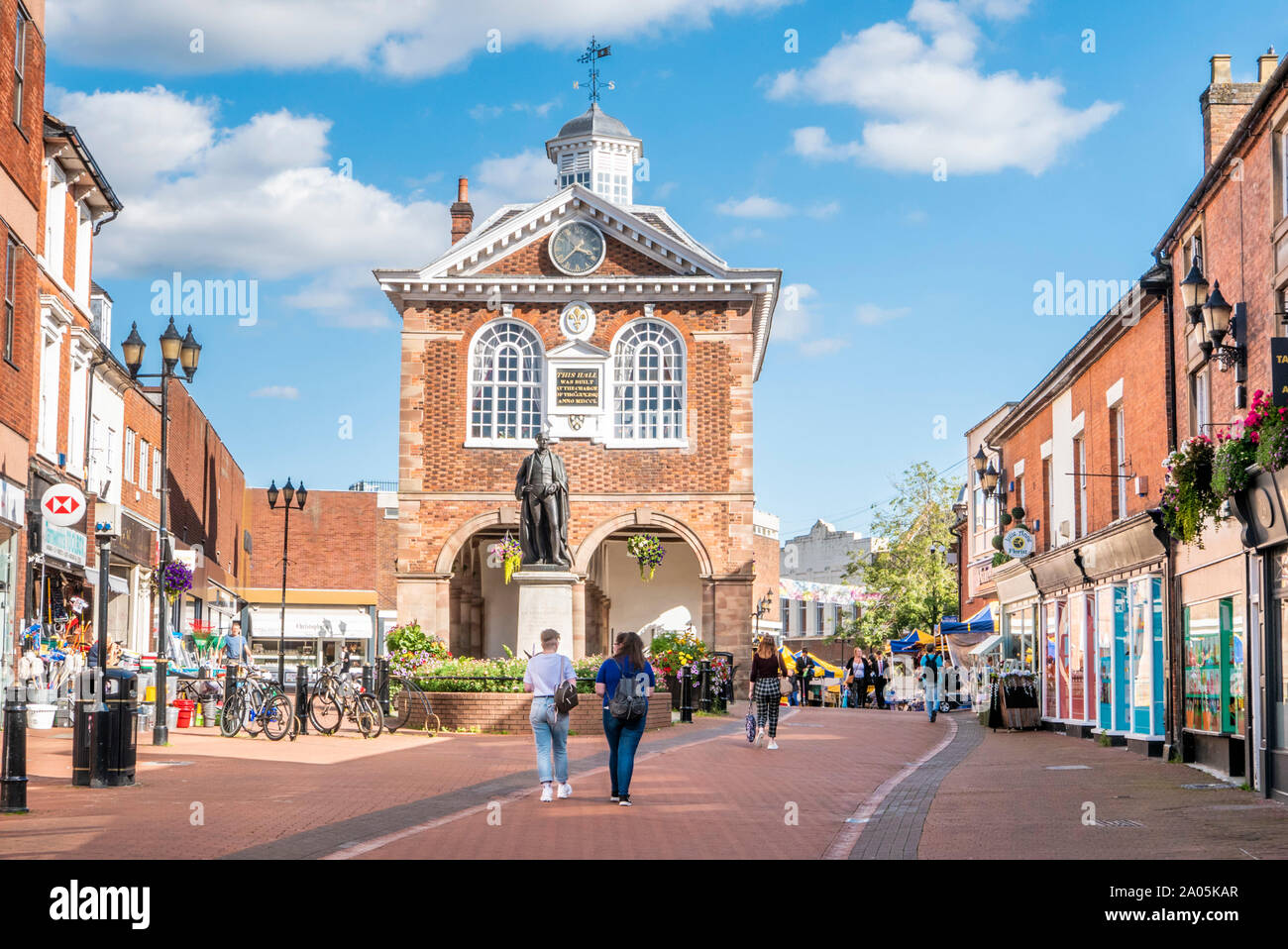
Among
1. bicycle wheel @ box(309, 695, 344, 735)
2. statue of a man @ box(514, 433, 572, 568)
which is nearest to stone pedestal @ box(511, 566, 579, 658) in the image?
statue of a man @ box(514, 433, 572, 568)

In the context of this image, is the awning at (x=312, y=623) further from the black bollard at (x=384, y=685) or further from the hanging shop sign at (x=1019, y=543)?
the hanging shop sign at (x=1019, y=543)

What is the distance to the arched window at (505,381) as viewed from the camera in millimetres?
37719

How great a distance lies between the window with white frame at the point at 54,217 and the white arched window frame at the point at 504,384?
1233 cm

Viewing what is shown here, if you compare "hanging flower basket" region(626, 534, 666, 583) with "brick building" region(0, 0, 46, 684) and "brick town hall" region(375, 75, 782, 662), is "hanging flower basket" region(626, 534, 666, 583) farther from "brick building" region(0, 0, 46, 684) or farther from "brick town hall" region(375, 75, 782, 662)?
"brick building" region(0, 0, 46, 684)

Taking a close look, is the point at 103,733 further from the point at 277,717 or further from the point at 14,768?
the point at 277,717

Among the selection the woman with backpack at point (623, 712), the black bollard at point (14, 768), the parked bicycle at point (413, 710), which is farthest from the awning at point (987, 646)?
the black bollard at point (14, 768)

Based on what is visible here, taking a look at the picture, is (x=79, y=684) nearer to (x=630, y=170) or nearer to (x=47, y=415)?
(x=47, y=415)

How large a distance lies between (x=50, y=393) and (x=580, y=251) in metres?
14.6

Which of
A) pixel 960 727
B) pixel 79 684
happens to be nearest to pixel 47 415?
pixel 79 684

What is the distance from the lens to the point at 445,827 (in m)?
11.6

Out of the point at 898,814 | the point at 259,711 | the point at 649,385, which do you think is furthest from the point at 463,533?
the point at 898,814

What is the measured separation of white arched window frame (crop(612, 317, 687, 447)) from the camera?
37.6m

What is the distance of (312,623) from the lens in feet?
197
